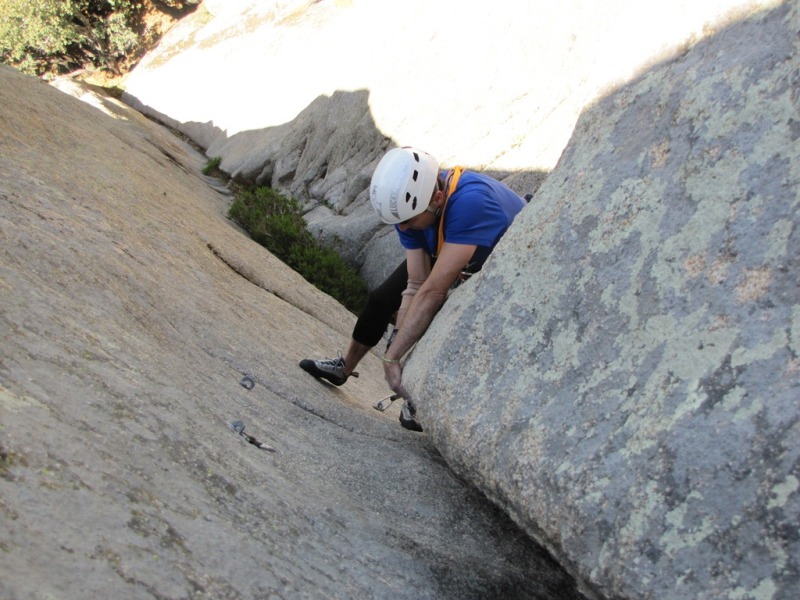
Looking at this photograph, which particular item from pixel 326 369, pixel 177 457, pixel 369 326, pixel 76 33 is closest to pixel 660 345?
pixel 177 457

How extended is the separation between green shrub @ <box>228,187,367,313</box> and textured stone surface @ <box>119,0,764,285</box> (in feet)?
1.31

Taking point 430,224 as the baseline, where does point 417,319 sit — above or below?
below

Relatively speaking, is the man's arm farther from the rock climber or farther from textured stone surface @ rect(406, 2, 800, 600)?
textured stone surface @ rect(406, 2, 800, 600)

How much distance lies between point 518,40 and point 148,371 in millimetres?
7985

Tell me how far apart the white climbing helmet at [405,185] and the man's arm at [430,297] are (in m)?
0.39

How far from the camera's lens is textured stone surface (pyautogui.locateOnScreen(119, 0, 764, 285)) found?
8.56 m

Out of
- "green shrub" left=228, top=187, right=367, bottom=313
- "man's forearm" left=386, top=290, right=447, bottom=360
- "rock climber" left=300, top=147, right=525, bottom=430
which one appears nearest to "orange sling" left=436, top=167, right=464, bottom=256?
"rock climber" left=300, top=147, right=525, bottom=430

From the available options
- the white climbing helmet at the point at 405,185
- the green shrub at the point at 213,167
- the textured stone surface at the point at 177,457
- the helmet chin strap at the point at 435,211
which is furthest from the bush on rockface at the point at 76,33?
the helmet chin strap at the point at 435,211

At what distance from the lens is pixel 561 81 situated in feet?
29.7

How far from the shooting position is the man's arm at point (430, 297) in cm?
438

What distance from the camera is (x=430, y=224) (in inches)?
187

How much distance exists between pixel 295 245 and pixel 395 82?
347 cm

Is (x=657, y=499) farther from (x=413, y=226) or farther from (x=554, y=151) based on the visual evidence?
(x=554, y=151)

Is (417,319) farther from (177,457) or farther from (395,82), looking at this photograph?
(395,82)
